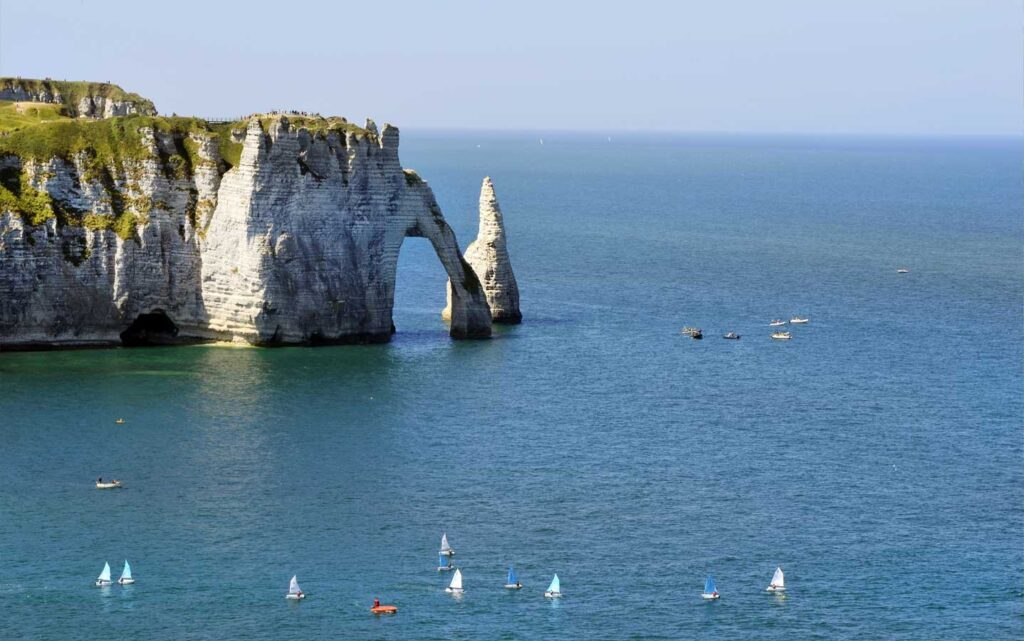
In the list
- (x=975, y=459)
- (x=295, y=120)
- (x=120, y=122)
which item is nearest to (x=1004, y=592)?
(x=975, y=459)

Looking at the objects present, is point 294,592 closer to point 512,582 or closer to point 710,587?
point 512,582

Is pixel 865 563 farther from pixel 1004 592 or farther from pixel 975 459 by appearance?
pixel 975 459

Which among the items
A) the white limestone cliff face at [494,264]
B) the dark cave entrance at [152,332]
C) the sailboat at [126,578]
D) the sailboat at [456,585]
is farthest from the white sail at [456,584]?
the white limestone cliff face at [494,264]

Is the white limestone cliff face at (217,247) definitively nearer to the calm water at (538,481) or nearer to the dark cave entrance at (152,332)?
the dark cave entrance at (152,332)

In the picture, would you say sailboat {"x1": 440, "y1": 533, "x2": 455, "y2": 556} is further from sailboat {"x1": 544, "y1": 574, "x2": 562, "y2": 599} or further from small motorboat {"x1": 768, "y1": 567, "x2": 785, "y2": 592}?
small motorboat {"x1": 768, "y1": 567, "x2": 785, "y2": 592}

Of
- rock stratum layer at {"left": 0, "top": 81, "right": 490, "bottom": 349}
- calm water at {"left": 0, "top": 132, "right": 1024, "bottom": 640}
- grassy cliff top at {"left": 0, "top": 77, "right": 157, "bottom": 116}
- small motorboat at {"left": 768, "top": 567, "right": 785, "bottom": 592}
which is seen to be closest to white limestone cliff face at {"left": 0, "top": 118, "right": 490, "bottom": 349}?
rock stratum layer at {"left": 0, "top": 81, "right": 490, "bottom": 349}

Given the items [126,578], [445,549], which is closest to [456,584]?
[445,549]
